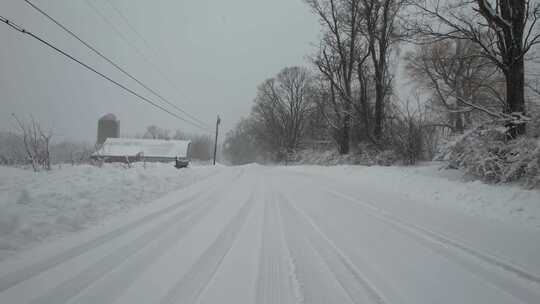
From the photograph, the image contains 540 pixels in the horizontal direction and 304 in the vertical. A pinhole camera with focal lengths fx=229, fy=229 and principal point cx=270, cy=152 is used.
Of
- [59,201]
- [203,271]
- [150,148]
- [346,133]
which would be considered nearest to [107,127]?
[150,148]

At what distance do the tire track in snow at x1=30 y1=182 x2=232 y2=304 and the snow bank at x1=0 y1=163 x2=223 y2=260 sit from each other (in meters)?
1.00

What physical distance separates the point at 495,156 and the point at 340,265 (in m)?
6.08

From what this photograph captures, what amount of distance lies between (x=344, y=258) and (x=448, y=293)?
38.0 inches

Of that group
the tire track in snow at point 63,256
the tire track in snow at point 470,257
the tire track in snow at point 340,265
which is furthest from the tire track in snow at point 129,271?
the tire track in snow at point 470,257

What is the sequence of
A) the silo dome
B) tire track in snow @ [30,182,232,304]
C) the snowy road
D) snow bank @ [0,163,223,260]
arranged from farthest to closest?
1. the silo dome
2. snow bank @ [0,163,223,260]
3. the snowy road
4. tire track in snow @ [30,182,232,304]

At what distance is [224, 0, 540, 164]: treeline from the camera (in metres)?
6.42

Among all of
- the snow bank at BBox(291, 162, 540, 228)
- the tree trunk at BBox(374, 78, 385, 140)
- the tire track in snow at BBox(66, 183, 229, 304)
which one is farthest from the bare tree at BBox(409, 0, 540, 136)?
the tire track in snow at BBox(66, 183, 229, 304)

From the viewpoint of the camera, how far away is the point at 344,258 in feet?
8.81

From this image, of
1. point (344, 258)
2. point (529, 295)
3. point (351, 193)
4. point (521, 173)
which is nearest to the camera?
point (529, 295)

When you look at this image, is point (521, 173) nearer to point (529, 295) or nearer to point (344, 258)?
point (529, 295)

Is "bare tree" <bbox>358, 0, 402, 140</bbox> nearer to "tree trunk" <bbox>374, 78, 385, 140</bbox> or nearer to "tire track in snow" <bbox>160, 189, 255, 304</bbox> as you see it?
"tree trunk" <bbox>374, 78, 385, 140</bbox>

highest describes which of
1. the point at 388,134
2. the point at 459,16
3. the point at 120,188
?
the point at 459,16

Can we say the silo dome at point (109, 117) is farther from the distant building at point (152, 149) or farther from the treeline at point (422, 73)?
the treeline at point (422, 73)

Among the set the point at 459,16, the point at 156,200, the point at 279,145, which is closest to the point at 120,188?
the point at 156,200
